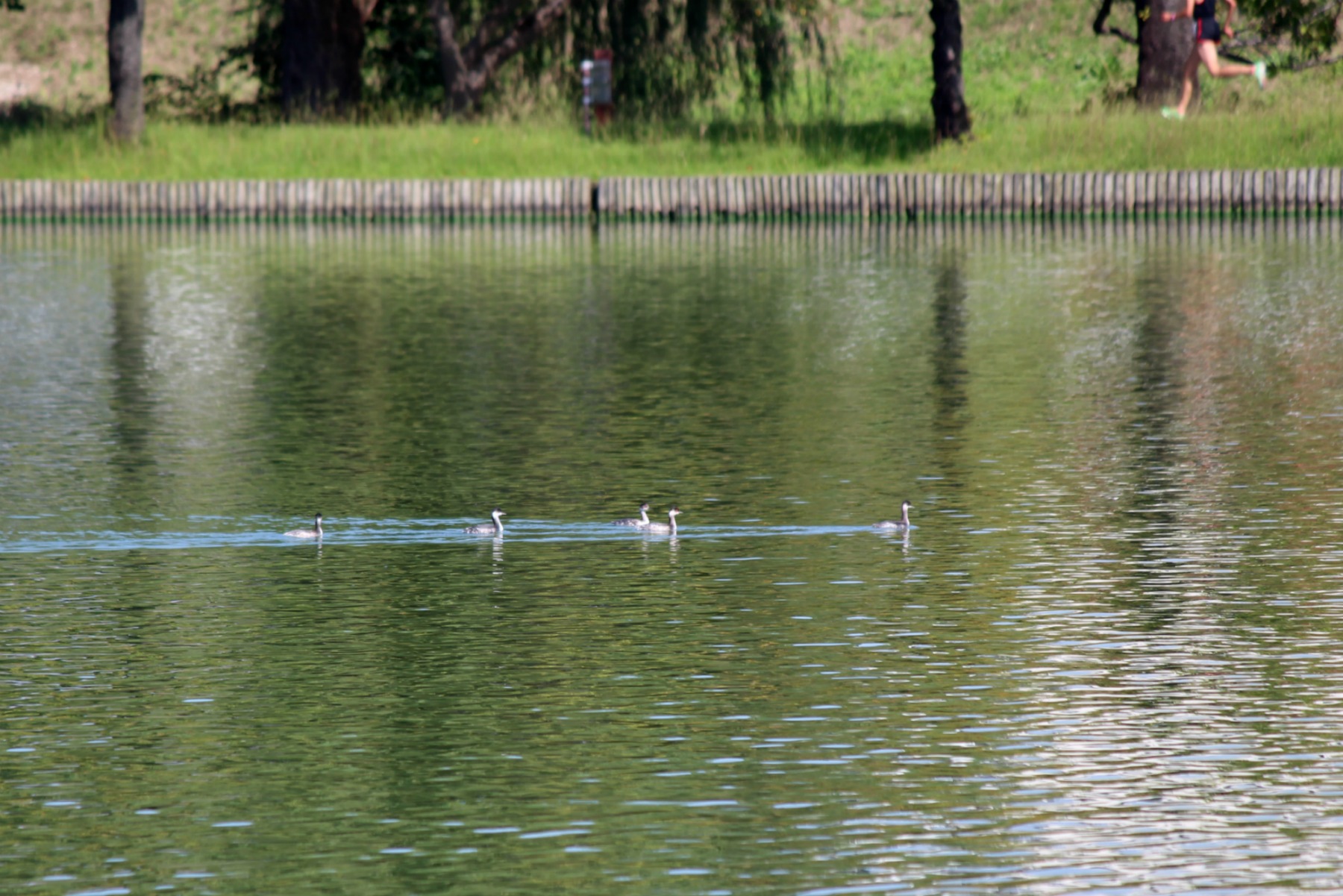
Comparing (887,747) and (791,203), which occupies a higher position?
(791,203)

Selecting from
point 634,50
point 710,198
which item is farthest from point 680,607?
point 634,50

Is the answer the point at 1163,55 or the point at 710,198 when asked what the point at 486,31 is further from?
the point at 1163,55

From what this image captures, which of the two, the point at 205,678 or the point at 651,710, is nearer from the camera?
the point at 651,710

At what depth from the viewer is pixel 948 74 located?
5203 cm

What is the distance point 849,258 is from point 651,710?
31.4 meters

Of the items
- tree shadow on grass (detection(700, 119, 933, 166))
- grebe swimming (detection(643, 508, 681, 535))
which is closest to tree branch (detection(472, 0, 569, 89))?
tree shadow on grass (detection(700, 119, 933, 166))

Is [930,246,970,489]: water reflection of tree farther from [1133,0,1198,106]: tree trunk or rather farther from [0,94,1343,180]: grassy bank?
[1133,0,1198,106]: tree trunk

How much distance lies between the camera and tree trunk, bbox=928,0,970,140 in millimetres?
52125

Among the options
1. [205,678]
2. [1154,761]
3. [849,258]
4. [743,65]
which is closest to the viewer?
[1154,761]

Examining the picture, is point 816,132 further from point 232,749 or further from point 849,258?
point 232,749

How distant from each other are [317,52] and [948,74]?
18.9 metres

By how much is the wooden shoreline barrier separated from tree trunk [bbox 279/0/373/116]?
660 cm

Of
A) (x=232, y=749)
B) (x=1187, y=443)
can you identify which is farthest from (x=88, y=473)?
(x=1187, y=443)

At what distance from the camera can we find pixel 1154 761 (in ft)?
39.1
